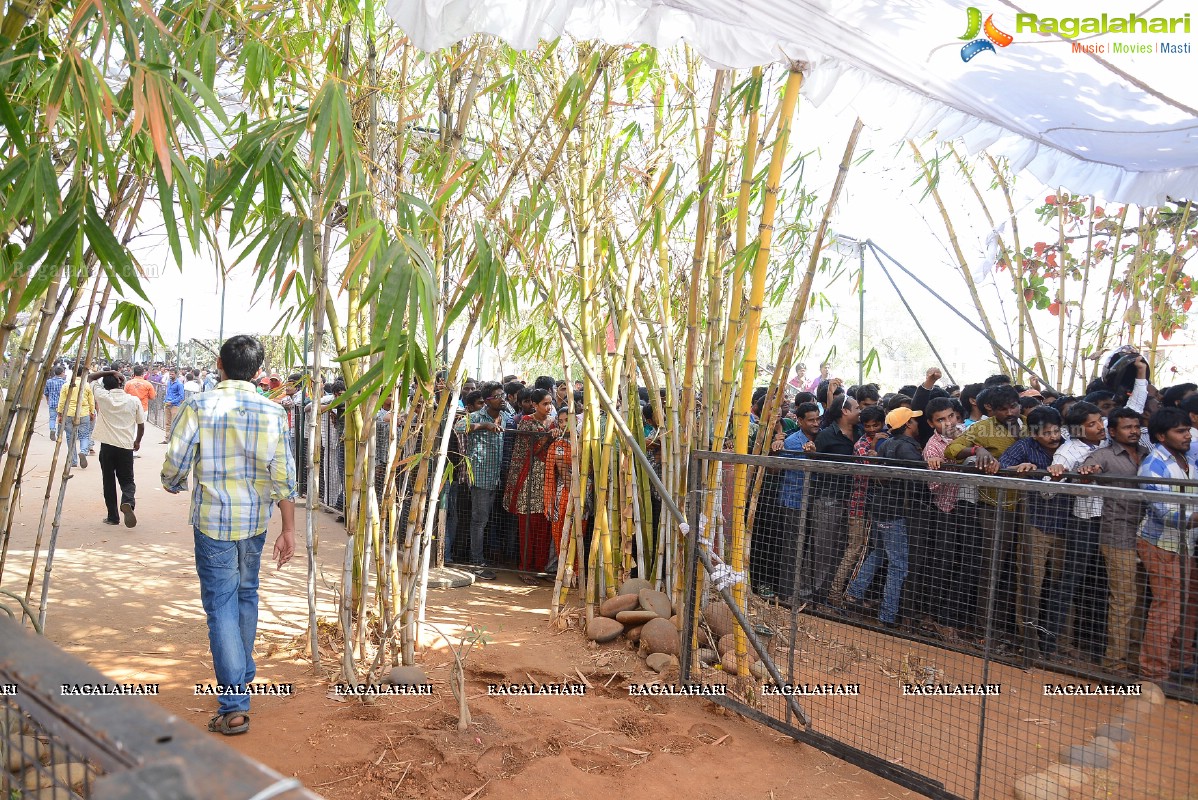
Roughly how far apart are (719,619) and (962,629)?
103 centimetres

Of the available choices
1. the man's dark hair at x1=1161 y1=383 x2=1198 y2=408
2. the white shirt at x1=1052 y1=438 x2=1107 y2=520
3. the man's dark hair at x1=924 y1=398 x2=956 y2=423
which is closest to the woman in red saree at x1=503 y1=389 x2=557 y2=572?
the man's dark hair at x1=924 y1=398 x2=956 y2=423

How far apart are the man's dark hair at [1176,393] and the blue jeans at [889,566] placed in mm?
2010

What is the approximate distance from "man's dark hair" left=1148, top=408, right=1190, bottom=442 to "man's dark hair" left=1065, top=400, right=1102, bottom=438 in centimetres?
25

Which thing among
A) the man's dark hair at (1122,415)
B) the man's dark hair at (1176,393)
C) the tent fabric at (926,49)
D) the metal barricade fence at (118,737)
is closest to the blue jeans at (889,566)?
the man's dark hair at (1122,415)

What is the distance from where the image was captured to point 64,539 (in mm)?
6074

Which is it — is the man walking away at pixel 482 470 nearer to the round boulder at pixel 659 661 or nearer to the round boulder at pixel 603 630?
the round boulder at pixel 603 630

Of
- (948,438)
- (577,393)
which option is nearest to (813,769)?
(948,438)

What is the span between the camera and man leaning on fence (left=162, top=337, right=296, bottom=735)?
2.85 meters

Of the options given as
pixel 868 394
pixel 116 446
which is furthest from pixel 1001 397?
pixel 116 446

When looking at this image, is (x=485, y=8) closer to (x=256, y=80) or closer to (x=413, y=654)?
(x=256, y=80)

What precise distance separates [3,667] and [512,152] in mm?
3519

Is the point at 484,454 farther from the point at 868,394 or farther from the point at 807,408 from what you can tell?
the point at 868,394

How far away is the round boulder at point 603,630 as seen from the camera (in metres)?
4.04

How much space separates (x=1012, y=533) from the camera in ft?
9.95
